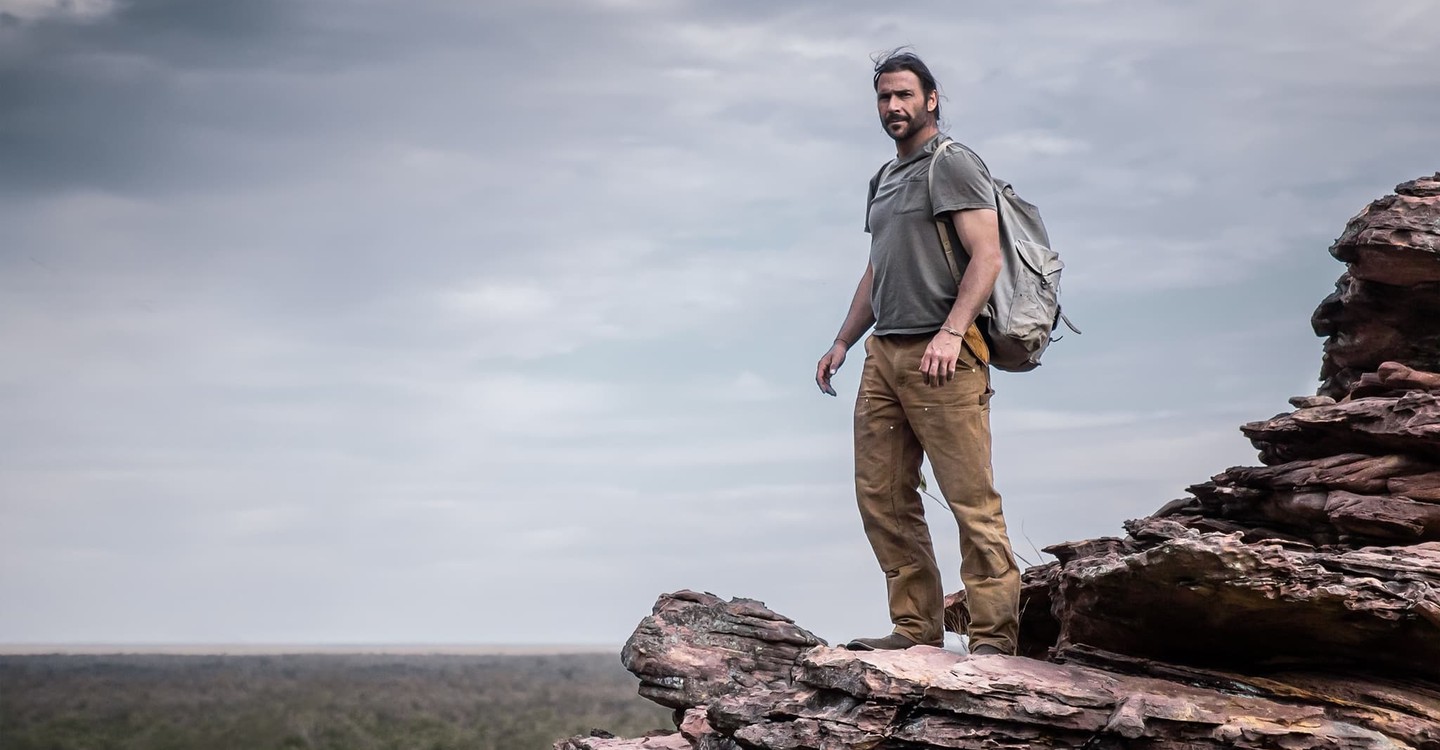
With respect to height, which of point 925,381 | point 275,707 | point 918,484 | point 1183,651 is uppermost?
point 925,381

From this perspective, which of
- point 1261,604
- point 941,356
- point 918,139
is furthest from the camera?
point 918,139

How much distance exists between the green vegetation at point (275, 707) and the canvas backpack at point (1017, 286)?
20.0 metres

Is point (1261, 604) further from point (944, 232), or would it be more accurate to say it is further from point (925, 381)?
point (944, 232)

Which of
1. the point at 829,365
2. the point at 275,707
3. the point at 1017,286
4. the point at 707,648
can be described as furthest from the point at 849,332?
the point at 275,707

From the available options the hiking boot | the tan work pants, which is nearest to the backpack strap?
the tan work pants

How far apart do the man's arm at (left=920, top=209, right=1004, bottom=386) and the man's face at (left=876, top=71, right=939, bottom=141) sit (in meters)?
0.99

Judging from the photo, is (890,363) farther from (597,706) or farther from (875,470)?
(597,706)

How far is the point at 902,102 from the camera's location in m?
10.4

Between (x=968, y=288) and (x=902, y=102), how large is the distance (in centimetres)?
180

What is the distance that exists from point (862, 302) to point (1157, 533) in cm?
348

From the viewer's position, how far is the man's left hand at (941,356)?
961cm

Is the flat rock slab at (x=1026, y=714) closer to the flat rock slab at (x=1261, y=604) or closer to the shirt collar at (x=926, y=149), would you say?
the flat rock slab at (x=1261, y=604)

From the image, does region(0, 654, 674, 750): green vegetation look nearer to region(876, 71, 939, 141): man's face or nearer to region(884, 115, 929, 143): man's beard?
region(884, 115, 929, 143): man's beard

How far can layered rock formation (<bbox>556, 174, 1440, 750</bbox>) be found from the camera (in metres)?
8.82
